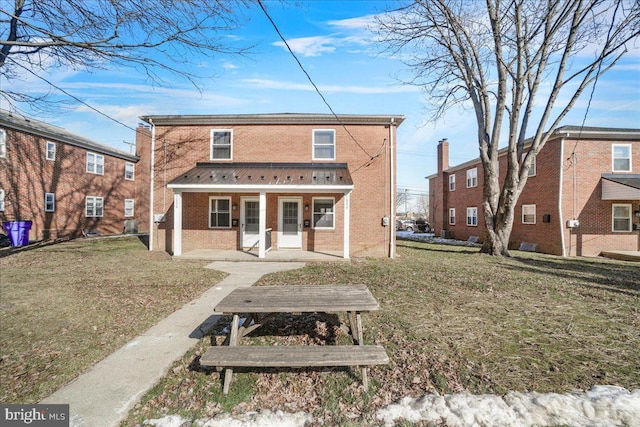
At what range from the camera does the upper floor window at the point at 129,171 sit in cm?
2395

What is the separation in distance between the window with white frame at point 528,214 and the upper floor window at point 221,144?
16.7m

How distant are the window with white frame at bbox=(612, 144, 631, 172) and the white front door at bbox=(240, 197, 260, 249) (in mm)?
18113

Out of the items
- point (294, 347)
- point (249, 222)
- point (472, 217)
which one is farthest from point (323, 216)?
point (472, 217)

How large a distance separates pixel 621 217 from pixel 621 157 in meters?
3.10

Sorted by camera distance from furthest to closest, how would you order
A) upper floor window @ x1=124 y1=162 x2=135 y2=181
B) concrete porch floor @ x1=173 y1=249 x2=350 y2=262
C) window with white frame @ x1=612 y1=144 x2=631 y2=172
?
1. upper floor window @ x1=124 y1=162 x2=135 y2=181
2. window with white frame @ x1=612 y1=144 x2=631 y2=172
3. concrete porch floor @ x1=173 y1=249 x2=350 y2=262

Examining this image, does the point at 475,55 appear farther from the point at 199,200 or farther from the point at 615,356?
the point at 199,200

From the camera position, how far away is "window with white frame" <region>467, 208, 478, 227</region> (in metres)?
21.6

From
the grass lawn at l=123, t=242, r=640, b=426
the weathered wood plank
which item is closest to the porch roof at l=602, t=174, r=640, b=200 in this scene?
the grass lawn at l=123, t=242, r=640, b=426

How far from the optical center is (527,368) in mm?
3279

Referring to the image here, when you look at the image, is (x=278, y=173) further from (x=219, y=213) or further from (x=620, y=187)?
(x=620, y=187)

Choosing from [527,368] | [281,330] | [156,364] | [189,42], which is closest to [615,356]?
[527,368]

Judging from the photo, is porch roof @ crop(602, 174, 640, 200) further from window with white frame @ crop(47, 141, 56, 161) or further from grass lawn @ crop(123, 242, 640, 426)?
window with white frame @ crop(47, 141, 56, 161)

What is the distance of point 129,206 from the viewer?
79.4ft

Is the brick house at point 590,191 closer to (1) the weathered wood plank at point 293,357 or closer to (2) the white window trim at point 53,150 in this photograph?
(1) the weathered wood plank at point 293,357
